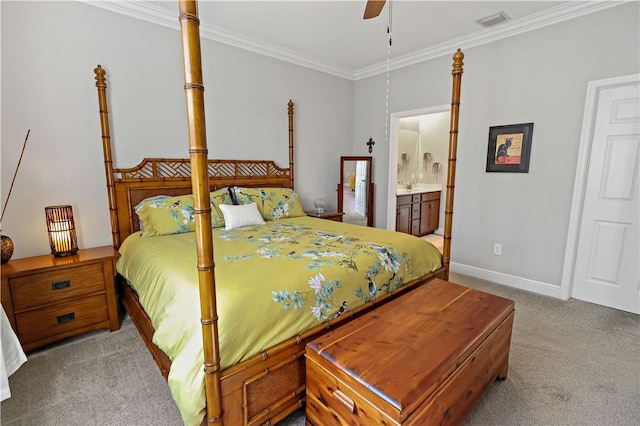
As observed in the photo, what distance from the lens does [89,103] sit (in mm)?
2609

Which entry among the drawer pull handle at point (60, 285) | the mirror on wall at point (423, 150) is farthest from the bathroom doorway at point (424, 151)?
the drawer pull handle at point (60, 285)

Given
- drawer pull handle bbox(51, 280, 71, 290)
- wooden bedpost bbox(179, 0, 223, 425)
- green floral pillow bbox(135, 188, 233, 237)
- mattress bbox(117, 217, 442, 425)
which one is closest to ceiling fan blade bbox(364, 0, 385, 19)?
wooden bedpost bbox(179, 0, 223, 425)

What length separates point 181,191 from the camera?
312 cm

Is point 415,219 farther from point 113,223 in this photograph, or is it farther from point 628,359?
point 113,223

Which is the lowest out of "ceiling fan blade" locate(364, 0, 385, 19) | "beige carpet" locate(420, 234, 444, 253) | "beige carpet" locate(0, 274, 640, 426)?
"beige carpet" locate(0, 274, 640, 426)

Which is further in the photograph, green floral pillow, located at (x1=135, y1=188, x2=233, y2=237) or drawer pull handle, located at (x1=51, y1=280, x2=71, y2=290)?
green floral pillow, located at (x1=135, y1=188, x2=233, y2=237)

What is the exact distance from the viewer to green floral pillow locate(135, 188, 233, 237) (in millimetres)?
2564

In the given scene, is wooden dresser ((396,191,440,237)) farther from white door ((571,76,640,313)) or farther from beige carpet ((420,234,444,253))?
white door ((571,76,640,313))

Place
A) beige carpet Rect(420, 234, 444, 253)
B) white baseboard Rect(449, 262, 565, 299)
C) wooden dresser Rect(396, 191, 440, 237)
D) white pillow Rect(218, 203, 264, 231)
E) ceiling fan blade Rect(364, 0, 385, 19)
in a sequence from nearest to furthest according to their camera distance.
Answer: ceiling fan blade Rect(364, 0, 385, 19) < white pillow Rect(218, 203, 264, 231) < white baseboard Rect(449, 262, 565, 299) < wooden dresser Rect(396, 191, 440, 237) < beige carpet Rect(420, 234, 444, 253)

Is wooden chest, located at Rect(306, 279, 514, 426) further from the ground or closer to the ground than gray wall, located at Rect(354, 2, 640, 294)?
closer to the ground

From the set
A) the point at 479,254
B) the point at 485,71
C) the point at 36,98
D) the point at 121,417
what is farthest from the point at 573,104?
the point at 36,98

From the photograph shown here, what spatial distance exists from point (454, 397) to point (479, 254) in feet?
8.44

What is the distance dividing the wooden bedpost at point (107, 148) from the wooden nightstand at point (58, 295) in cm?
30

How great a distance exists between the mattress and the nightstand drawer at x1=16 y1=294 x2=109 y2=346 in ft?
1.06
